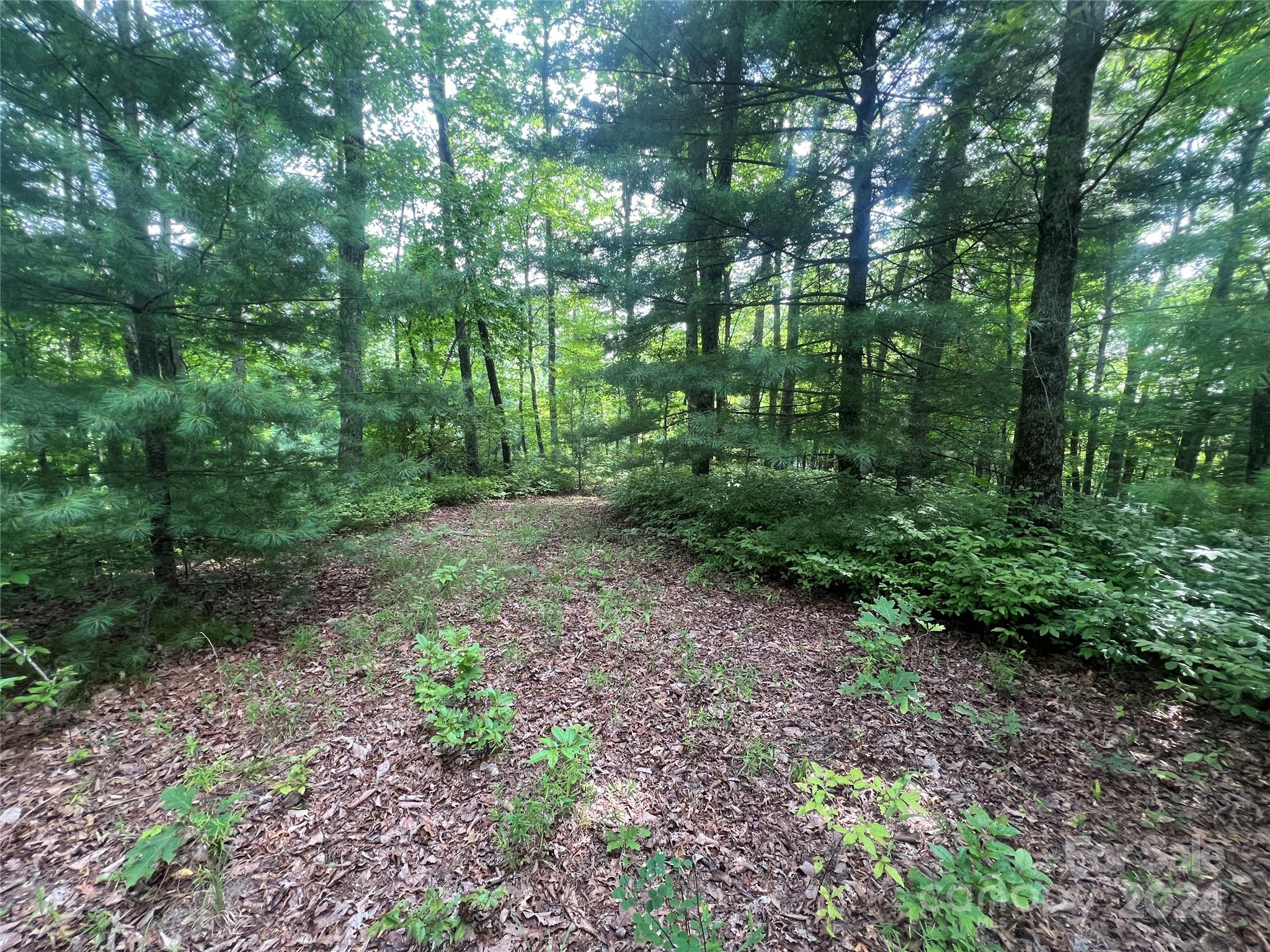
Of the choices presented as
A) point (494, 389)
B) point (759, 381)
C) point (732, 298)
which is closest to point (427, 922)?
point (759, 381)

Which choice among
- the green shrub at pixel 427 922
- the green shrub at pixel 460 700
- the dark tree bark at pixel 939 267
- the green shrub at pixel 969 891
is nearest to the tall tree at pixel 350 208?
the green shrub at pixel 460 700

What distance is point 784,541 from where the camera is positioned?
5.39 metres

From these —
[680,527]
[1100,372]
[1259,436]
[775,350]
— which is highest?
[1100,372]

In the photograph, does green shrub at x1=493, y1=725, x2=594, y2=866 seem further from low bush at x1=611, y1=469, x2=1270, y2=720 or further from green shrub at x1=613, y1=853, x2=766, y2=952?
low bush at x1=611, y1=469, x2=1270, y2=720

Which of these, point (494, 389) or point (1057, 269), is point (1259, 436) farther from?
point (494, 389)

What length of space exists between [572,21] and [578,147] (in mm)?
1520

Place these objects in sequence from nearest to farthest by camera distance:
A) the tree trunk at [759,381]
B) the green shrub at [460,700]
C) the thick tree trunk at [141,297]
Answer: the green shrub at [460,700], the thick tree trunk at [141,297], the tree trunk at [759,381]

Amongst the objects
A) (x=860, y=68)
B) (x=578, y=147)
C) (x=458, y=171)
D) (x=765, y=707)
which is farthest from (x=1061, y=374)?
(x=458, y=171)

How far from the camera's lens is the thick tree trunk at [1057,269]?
417cm

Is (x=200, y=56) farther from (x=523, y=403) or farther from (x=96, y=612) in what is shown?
(x=523, y=403)

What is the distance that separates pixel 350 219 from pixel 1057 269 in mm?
7143

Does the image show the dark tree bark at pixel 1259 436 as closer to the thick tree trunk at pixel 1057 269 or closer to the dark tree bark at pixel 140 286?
the thick tree trunk at pixel 1057 269

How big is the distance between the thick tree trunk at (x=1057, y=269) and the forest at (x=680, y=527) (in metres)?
0.04

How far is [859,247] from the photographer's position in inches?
224
